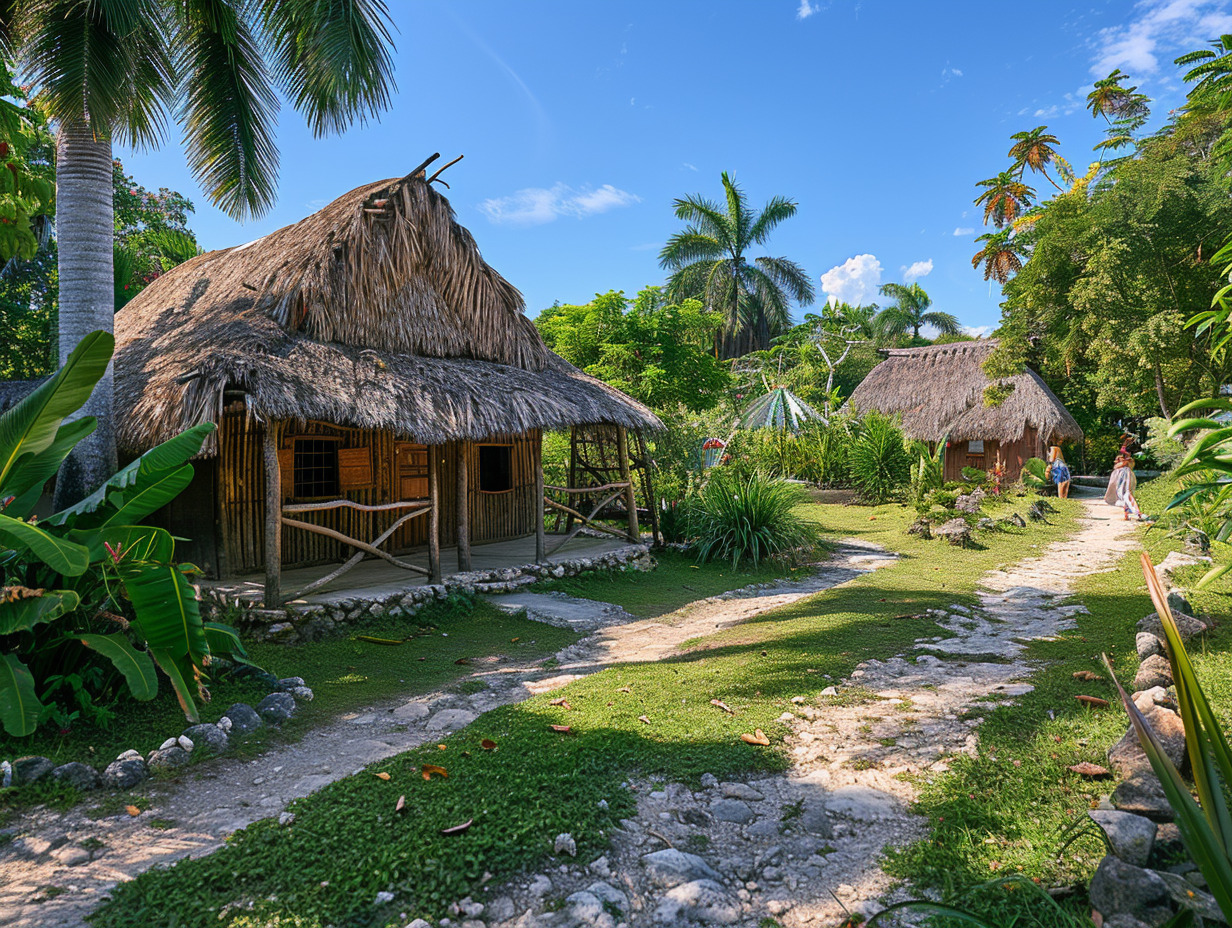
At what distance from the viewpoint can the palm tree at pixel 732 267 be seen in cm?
3069

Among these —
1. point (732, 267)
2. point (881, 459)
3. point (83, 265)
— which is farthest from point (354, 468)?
point (732, 267)

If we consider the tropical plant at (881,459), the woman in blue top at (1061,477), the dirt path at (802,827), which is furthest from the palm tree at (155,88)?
the woman in blue top at (1061,477)

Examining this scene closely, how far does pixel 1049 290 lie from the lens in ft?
59.0

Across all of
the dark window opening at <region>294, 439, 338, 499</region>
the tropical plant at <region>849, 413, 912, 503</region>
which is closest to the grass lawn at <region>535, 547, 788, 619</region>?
the dark window opening at <region>294, 439, 338, 499</region>

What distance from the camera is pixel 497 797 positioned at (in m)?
3.18

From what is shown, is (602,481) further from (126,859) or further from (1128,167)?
(1128,167)

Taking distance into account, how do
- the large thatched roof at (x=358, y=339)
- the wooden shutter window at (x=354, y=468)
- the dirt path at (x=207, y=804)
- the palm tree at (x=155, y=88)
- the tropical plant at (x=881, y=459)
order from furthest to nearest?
the tropical plant at (x=881, y=459), the wooden shutter window at (x=354, y=468), the large thatched roof at (x=358, y=339), the palm tree at (x=155, y=88), the dirt path at (x=207, y=804)

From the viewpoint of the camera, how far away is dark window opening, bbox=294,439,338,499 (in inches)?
360

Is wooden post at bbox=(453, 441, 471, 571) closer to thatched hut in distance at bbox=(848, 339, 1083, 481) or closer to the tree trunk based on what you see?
the tree trunk

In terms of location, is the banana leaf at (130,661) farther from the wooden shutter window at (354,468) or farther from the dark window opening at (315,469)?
the wooden shutter window at (354,468)

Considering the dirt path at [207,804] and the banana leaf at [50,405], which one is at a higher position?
the banana leaf at [50,405]

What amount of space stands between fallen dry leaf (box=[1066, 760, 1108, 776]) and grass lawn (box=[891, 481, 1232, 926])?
1.5 inches

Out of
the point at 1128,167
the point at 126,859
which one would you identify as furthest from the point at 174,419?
the point at 1128,167

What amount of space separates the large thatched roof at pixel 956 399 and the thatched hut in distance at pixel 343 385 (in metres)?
14.5
